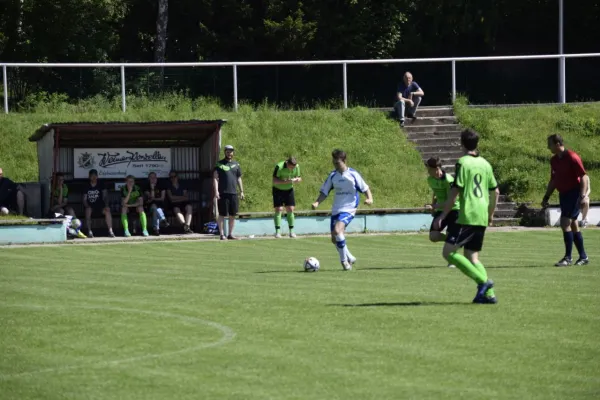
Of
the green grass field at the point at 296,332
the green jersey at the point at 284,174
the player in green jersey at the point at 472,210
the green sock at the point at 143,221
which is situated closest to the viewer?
the green grass field at the point at 296,332

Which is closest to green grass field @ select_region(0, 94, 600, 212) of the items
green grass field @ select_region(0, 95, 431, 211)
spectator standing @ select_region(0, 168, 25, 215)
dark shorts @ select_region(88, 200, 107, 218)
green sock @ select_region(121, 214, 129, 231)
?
green grass field @ select_region(0, 95, 431, 211)

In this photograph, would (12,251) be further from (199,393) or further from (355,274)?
(199,393)

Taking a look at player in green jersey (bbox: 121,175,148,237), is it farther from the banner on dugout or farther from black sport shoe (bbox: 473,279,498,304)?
black sport shoe (bbox: 473,279,498,304)

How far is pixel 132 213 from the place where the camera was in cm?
2802

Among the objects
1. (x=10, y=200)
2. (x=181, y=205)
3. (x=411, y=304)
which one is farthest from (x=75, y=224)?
(x=411, y=304)

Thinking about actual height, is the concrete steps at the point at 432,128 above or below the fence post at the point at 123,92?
below

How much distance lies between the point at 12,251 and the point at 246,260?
5555 millimetres

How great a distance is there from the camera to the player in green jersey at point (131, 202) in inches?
1059

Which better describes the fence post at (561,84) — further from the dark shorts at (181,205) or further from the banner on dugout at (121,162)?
the dark shorts at (181,205)

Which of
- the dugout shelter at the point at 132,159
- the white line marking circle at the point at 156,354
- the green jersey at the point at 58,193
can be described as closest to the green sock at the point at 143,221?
the dugout shelter at the point at 132,159

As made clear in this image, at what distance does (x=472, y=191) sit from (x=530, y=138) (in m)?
21.6

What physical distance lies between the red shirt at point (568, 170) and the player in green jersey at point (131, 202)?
12096 millimetres

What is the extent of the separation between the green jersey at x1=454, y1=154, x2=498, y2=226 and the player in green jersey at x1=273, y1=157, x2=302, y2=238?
541 inches

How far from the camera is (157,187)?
1106 inches
